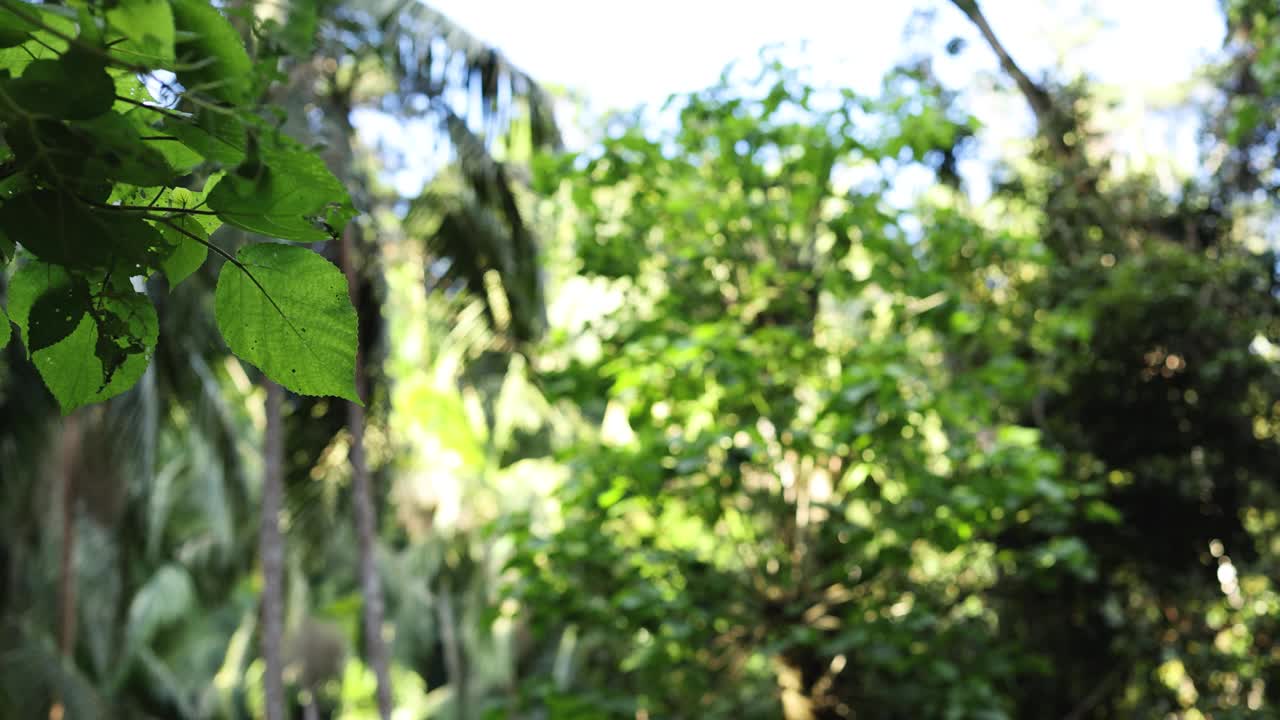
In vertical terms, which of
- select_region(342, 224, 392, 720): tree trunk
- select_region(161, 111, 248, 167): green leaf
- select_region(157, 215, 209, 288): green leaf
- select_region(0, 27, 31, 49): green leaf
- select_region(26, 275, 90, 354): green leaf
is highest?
select_region(0, 27, 31, 49): green leaf

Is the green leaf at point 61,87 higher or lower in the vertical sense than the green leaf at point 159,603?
higher

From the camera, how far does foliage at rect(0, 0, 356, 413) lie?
1.98 feet

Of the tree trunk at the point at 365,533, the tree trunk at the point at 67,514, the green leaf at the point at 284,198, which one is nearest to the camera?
the green leaf at the point at 284,198

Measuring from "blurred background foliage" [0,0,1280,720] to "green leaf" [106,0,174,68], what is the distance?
461 cm

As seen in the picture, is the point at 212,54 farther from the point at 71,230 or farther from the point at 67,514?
the point at 67,514

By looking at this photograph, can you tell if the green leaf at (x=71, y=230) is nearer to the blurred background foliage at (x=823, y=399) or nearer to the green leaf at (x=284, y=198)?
the green leaf at (x=284, y=198)

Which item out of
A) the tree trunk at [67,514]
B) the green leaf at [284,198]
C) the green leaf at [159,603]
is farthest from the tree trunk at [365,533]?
the green leaf at [159,603]

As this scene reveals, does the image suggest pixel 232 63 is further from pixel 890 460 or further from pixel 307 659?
pixel 307 659

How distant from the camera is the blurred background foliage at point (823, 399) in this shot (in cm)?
591

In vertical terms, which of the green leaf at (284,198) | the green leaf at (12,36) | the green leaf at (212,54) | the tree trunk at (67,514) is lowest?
the tree trunk at (67,514)

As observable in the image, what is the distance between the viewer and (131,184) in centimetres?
68

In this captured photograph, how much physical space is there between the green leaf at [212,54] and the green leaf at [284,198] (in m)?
0.04

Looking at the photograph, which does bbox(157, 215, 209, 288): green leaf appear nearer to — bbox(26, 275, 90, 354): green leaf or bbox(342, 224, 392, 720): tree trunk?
bbox(26, 275, 90, 354): green leaf

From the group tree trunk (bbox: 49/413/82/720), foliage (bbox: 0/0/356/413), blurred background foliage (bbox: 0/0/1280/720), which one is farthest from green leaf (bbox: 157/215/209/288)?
tree trunk (bbox: 49/413/82/720)
